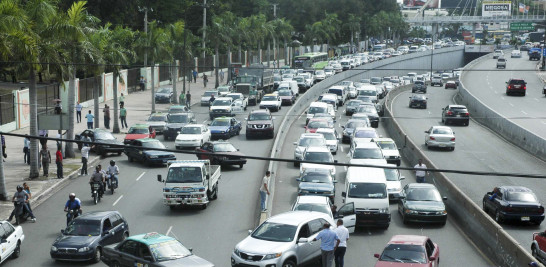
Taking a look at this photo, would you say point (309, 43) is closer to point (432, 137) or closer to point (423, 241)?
point (432, 137)

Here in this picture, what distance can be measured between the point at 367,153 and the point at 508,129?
19.4 metres

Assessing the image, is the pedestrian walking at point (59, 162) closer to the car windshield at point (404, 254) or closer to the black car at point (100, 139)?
the black car at point (100, 139)

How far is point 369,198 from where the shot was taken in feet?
93.9

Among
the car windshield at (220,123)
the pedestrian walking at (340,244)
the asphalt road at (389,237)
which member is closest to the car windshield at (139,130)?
the car windshield at (220,123)

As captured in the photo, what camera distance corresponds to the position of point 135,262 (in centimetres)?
2048

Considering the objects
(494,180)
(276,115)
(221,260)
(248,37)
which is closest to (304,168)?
(494,180)

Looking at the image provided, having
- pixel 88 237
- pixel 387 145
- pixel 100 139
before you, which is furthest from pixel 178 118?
pixel 88 237

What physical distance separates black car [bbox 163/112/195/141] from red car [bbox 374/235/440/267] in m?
30.0

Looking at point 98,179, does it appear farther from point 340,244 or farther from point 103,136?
point 340,244

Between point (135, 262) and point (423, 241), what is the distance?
7.59 metres

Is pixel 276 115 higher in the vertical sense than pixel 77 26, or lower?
lower

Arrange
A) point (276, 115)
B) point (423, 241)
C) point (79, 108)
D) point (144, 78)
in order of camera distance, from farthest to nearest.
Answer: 1. point (144, 78)
2. point (276, 115)
3. point (79, 108)
4. point (423, 241)

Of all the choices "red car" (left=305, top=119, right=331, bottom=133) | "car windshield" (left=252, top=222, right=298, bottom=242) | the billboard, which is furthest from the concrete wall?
the billboard

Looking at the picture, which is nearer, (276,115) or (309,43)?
(276,115)
